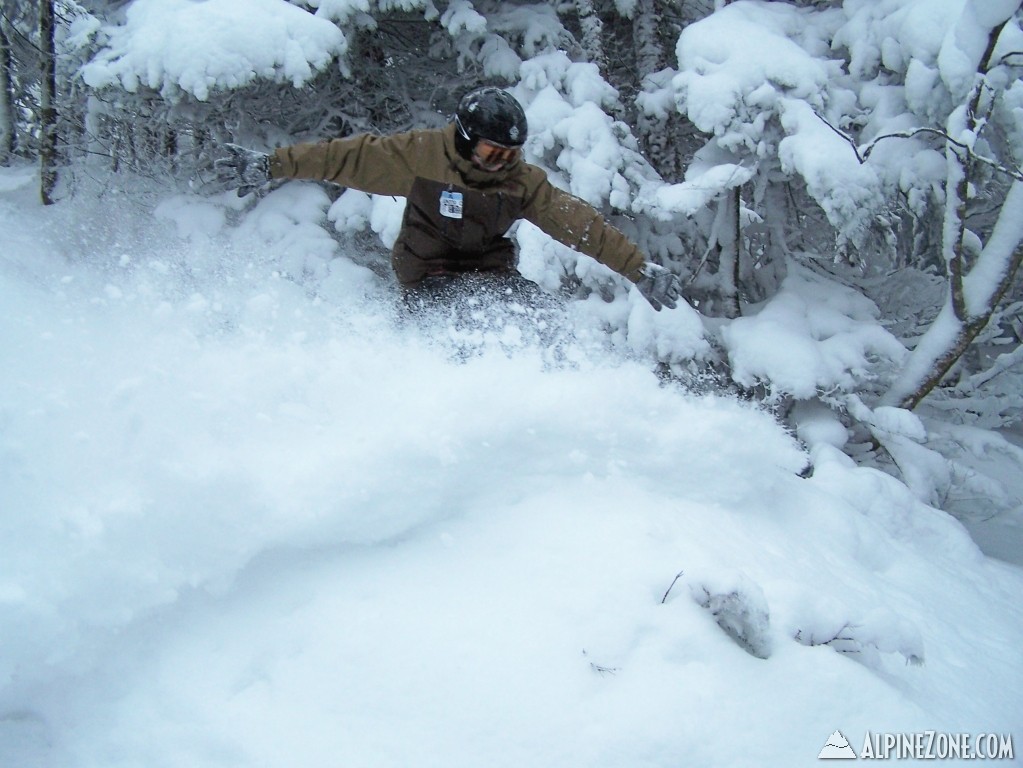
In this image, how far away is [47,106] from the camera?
7.12m

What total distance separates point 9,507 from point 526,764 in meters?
1.77

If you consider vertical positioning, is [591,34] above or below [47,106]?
above

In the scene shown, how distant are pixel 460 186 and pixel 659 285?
55.5 inches

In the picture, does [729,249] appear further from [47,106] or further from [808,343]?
[47,106]

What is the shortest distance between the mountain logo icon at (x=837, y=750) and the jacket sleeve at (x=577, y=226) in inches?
115

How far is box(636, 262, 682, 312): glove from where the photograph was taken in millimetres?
4098

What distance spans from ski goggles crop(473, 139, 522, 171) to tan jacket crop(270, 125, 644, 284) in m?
0.07

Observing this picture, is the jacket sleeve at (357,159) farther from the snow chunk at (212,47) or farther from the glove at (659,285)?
the snow chunk at (212,47)

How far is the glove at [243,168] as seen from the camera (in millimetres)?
3697

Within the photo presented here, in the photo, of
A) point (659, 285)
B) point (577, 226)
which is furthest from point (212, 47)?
point (659, 285)

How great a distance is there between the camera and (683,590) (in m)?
2.13

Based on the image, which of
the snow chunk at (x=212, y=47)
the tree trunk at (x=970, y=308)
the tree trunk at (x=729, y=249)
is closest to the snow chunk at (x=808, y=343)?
the tree trunk at (x=970, y=308)

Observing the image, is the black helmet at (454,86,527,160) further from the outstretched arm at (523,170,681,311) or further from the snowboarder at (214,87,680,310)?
the outstretched arm at (523,170,681,311)

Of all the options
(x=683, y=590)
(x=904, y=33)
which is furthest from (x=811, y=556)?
(x=904, y=33)
